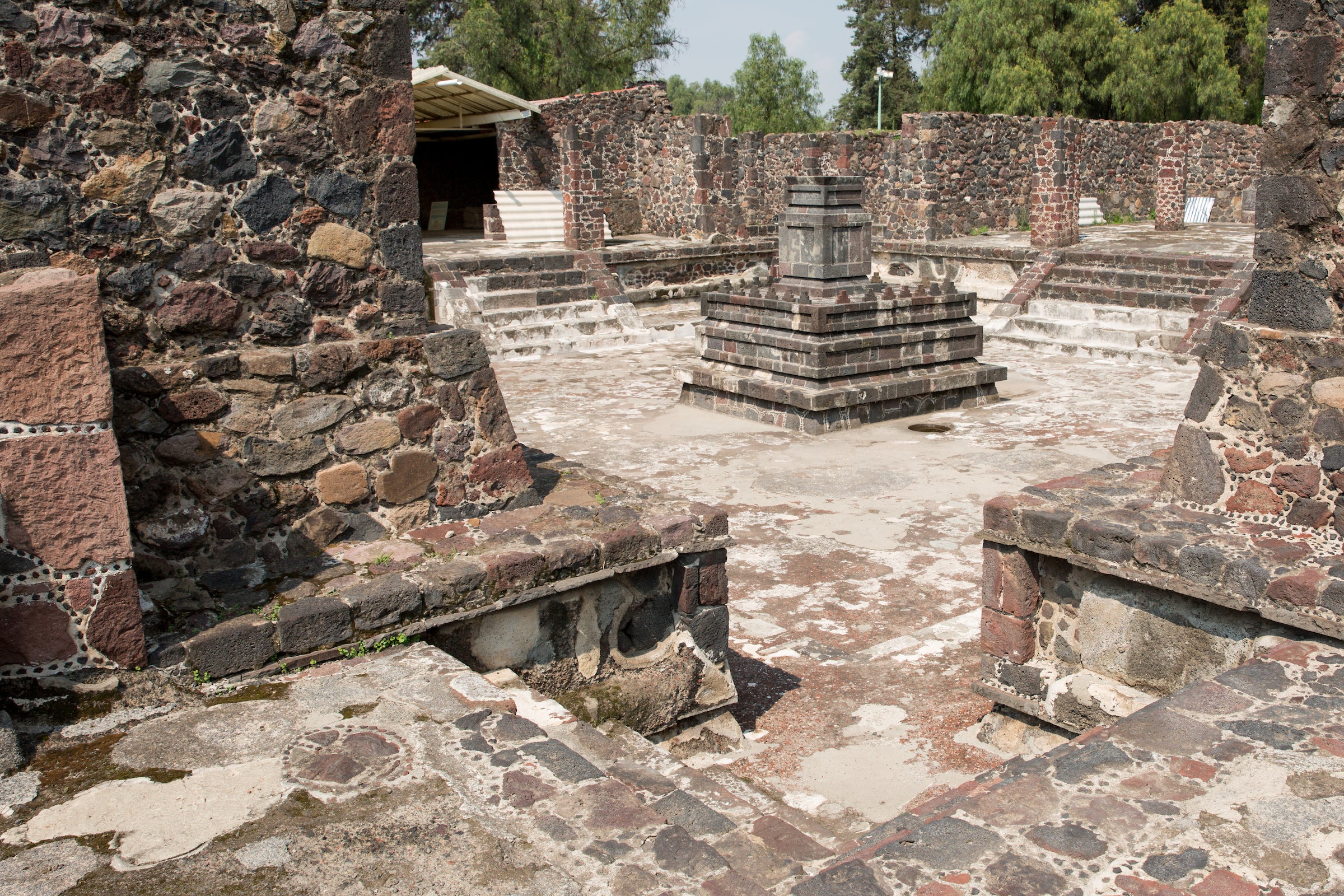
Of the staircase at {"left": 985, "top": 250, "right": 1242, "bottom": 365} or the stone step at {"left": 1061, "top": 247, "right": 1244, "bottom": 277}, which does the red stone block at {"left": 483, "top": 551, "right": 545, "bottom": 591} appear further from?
the stone step at {"left": 1061, "top": 247, "right": 1244, "bottom": 277}

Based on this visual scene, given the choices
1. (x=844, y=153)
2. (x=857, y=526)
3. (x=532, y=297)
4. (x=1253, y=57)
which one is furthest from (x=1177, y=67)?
(x=857, y=526)

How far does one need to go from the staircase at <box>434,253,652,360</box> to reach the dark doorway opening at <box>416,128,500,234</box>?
11.2 m

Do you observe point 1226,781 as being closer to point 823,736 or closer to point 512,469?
point 823,736

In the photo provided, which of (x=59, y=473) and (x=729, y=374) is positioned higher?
(x=59, y=473)

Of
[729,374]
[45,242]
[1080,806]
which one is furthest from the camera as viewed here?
[729,374]

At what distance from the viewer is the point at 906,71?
128ft

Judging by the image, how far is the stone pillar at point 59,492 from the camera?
271 centimetres

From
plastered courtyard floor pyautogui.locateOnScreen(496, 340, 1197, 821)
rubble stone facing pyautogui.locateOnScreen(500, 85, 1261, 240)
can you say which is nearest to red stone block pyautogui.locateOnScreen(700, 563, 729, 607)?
plastered courtyard floor pyautogui.locateOnScreen(496, 340, 1197, 821)

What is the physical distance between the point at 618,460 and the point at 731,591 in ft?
8.97

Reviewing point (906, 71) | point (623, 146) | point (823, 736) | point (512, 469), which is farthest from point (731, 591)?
point (906, 71)

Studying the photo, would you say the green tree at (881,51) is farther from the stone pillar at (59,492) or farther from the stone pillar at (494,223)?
the stone pillar at (59,492)

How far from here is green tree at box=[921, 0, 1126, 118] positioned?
26.5m

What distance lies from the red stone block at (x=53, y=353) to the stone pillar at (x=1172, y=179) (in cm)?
1879

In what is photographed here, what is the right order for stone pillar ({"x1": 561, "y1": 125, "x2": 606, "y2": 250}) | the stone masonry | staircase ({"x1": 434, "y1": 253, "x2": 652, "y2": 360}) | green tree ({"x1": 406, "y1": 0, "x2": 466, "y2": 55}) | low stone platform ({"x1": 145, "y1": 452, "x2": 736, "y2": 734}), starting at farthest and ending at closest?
green tree ({"x1": 406, "y1": 0, "x2": 466, "y2": 55}) → stone pillar ({"x1": 561, "y1": 125, "x2": 606, "y2": 250}) → staircase ({"x1": 434, "y1": 253, "x2": 652, "y2": 360}) → the stone masonry → low stone platform ({"x1": 145, "y1": 452, "x2": 736, "y2": 734})
